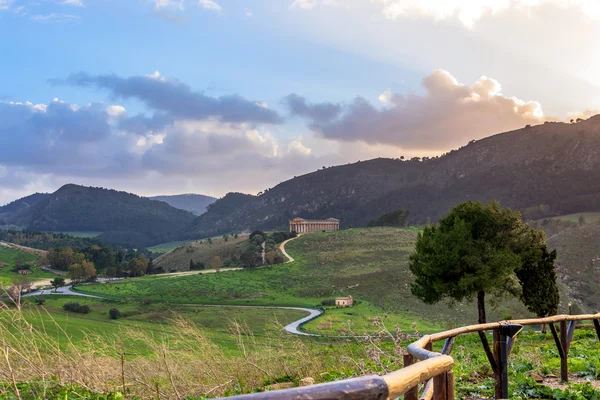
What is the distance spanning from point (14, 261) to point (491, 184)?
4863 inches

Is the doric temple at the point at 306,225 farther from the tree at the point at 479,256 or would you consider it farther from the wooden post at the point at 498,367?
the wooden post at the point at 498,367

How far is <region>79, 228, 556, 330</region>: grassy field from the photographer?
150 ft

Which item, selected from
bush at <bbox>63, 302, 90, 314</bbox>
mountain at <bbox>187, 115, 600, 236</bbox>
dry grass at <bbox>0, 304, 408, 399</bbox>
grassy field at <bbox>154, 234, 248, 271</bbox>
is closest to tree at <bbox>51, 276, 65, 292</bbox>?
bush at <bbox>63, 302, 90, 314</bbox>

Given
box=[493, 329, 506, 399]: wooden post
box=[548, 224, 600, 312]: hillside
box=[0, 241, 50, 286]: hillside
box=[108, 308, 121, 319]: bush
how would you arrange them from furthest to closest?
box=[0, 241, 50, 286]: hillside < box=[548, 224, 600, 312]: hillside < box=[108, 308, 121, 319]: bush < box=[493, 329, 506, 399]: wooden post

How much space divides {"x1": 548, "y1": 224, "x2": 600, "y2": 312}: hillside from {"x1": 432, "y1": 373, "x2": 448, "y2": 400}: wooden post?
49180 mm

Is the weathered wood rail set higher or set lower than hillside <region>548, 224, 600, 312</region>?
higher

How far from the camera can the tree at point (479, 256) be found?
76.6 feet

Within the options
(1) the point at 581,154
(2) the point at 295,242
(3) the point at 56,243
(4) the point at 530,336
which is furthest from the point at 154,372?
(1) the point at 581,154

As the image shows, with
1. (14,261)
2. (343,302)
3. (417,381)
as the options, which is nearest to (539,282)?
(417,381)

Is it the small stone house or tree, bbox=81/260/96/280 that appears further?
tree, bbox=81/260/96/280

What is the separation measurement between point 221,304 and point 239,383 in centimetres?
4588

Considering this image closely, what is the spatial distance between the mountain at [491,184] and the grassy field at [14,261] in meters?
84.8

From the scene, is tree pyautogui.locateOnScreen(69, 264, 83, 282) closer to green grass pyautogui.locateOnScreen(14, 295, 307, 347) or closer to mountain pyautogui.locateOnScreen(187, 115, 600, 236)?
green grass pyautogui.locateOnScreen(14, 295, 307, 347)

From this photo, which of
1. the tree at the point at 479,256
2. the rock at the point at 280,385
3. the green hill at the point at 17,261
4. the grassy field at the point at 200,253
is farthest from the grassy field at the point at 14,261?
the rock at the point at 280,385
